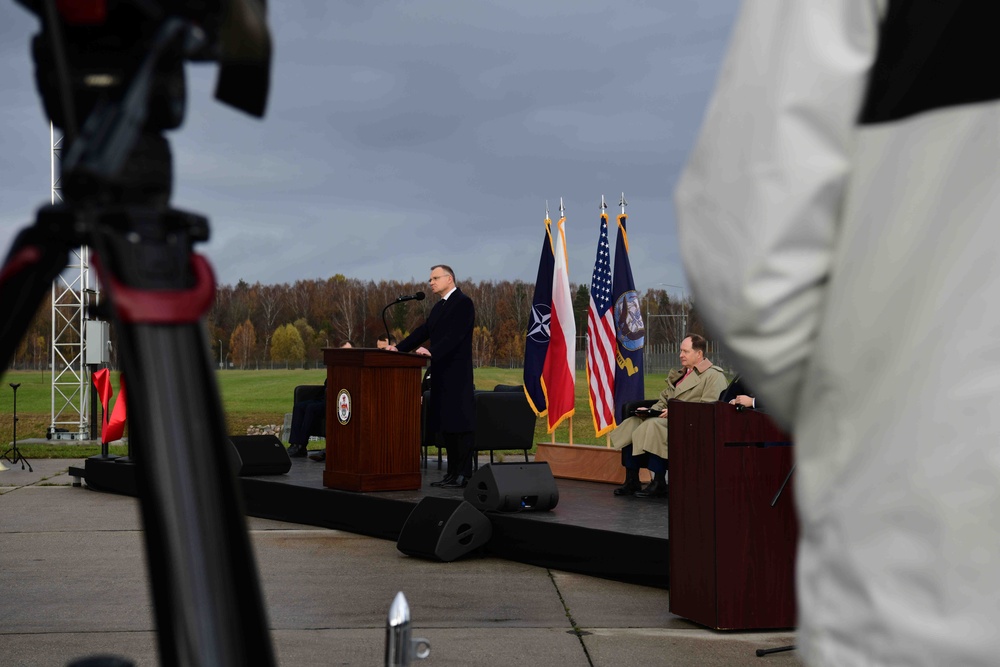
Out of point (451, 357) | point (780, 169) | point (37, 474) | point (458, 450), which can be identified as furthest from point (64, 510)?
point (780, 169)

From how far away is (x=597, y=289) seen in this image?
9.98 metres

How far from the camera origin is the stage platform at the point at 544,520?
5742mm

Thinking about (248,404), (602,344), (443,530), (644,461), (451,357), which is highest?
(602,344)

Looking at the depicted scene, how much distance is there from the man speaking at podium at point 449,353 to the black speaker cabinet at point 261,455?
1518 mm

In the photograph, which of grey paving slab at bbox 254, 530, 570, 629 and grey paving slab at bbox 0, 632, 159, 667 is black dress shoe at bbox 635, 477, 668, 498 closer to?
grey paving slab at bbox 254, 530, 570, 629

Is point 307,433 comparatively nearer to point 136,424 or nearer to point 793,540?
point 793,540

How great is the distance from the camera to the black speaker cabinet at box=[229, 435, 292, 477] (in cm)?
862

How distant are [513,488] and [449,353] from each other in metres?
1.83

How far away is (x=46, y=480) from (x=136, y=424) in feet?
37.3

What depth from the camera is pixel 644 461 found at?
26.7ft

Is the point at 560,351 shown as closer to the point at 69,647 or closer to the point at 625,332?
the point at 625,332

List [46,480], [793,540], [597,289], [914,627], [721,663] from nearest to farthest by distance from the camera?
[914,627]
[721,663]
[793,540]
[597,289]
[46,480]

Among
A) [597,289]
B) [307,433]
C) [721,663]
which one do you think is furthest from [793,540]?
[307,433]

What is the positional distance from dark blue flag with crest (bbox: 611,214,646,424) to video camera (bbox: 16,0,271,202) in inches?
338
